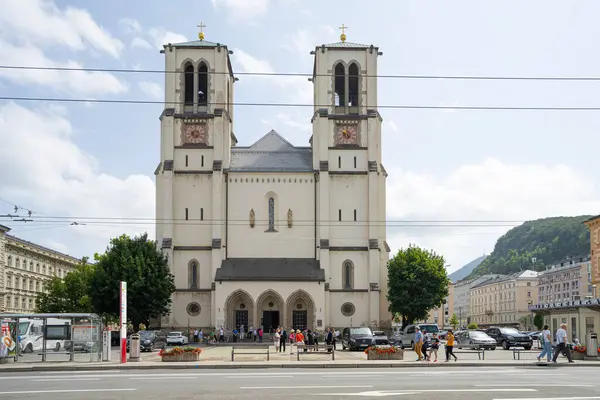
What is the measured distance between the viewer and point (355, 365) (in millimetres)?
32031

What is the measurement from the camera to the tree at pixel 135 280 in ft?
203

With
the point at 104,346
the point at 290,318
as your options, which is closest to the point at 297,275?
the point at 290,318

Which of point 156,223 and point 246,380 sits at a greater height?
point 156,223

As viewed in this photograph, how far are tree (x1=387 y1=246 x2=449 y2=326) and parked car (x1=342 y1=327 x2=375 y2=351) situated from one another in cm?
1999

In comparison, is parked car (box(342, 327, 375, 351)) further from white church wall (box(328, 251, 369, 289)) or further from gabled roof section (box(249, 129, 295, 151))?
gabled roof section (box(249, 129, 295, 151))

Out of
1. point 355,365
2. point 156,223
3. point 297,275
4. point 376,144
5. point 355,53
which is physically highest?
point 355,53

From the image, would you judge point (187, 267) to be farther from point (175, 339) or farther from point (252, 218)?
point (175, 339)

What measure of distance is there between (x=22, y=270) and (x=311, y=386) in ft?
227

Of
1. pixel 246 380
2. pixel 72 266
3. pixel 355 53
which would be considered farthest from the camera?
pixel 72 266

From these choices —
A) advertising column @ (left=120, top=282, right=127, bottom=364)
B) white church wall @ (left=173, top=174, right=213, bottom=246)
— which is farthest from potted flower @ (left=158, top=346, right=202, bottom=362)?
white church wall @ (left=173, top=174, right=213, bottom=246)

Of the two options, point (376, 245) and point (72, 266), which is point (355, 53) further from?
point (72, 266)

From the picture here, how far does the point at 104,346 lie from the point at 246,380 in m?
14.6

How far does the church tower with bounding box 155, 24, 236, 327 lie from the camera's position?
66.3 meters

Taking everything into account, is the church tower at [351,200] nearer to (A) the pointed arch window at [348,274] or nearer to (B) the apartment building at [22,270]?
(A) the pointed arch window at [348,274]
